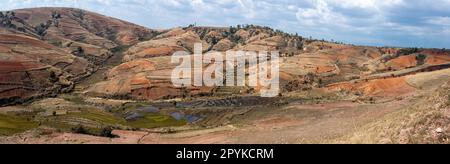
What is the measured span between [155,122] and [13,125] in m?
20.4

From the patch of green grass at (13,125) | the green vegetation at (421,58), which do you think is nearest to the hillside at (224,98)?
the patch of green grass at (13,125)

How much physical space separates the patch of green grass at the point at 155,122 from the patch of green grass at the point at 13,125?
44.3ft

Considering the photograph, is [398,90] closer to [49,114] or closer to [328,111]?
[328,111]

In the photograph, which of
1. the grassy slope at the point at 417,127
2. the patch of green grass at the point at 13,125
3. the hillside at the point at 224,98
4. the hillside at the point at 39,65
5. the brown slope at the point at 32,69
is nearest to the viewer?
the grassy slope at the point at 417,127

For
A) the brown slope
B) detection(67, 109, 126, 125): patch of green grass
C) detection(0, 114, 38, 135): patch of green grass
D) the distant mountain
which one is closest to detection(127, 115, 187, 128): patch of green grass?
detection(67, 109, 126, 125): patch of green grass

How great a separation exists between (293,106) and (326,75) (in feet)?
142

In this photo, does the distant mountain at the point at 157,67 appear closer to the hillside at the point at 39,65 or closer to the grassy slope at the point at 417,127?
the hillside at the point at 39,65

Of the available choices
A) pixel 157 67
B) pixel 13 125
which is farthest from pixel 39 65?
pixel 13 125

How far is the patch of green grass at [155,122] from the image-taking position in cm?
7155

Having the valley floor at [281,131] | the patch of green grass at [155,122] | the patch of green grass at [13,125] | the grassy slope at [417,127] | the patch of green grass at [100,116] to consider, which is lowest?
the patch of green grass at [155,122]

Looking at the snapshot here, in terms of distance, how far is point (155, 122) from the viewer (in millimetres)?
74688

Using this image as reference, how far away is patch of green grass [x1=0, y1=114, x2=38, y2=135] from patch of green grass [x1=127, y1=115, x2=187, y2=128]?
1349 centimetres

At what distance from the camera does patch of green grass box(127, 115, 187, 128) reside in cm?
7155
